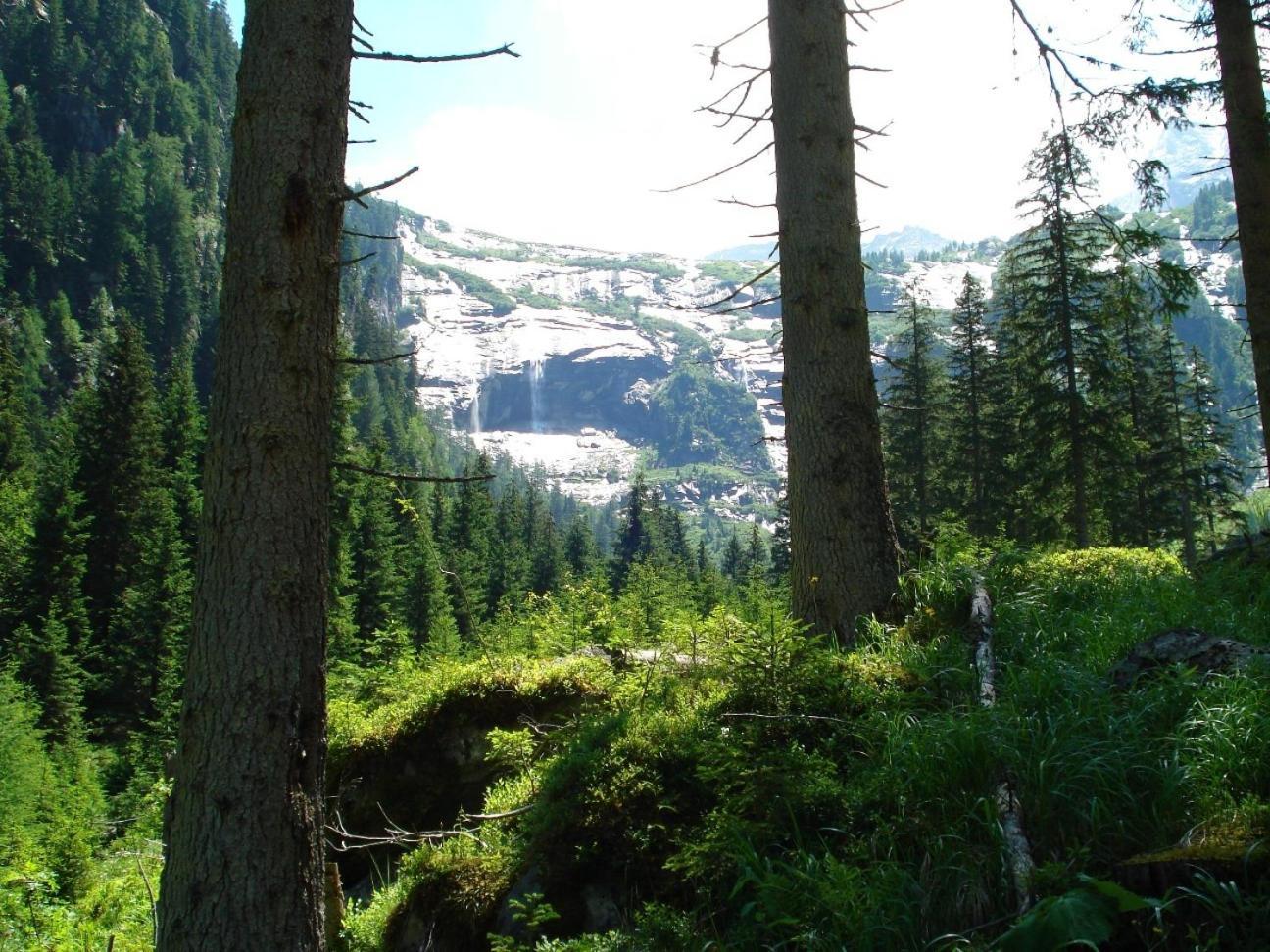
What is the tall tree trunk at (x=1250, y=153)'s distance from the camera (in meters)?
8.15

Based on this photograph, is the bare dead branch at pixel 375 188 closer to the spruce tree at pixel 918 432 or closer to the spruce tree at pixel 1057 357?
the spruce tree at pixel 1057 357

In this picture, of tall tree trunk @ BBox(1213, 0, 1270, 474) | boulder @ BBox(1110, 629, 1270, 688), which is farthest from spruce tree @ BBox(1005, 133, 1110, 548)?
boulder @ BBox(1110, 629, 1270, 688)

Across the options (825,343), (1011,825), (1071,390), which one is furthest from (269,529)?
(1071,390)

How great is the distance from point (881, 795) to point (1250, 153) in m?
8.49

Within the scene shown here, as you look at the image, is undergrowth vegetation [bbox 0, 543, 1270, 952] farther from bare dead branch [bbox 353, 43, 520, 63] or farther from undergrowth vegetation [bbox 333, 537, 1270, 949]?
bare dead branch [bbox 353, 43, 520, 63]

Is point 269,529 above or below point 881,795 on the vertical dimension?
above

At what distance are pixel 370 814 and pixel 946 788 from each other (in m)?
4.26

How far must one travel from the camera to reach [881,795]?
2986mm

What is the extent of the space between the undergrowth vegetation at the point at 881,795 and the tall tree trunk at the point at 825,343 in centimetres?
42

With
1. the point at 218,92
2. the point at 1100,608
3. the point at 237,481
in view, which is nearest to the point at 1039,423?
the point at 1100,608

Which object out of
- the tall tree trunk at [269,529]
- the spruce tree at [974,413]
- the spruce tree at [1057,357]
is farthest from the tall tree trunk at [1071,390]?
the tall tree trunk at [269,529]

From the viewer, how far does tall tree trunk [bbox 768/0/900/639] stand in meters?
5.23

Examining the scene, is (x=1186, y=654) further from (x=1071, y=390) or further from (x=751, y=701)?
(x=1071, y=390)

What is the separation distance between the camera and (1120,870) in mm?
2260
